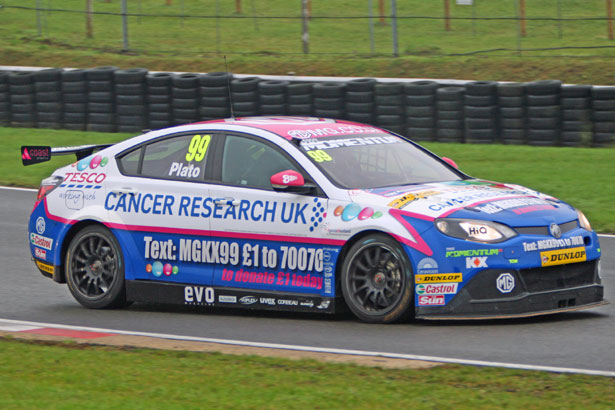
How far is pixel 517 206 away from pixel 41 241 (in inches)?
164

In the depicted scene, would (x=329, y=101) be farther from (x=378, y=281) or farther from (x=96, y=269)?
(x=378, y=281)

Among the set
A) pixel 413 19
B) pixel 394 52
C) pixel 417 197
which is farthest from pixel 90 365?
pixel 413 19

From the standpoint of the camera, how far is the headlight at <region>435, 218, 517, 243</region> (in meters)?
7.50

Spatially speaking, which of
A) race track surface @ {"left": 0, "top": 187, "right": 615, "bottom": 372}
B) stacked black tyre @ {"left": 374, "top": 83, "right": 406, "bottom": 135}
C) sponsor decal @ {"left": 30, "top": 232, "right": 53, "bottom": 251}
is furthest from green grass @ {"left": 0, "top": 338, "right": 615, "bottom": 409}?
stacked black tyre @ {"left": 374, "top": 83, "right": 406, "bottom": 135}

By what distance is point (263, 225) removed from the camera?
27.1 feet

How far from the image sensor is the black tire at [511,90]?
60.5ft

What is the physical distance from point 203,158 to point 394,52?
1962 centimetres

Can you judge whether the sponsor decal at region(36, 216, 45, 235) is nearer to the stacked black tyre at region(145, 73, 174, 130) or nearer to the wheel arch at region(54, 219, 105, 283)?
the wheel arch at region(54, 219, 105, 283)

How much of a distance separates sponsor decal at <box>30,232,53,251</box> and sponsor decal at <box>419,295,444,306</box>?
3.52 meters

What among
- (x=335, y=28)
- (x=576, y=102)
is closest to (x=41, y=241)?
(x=576, y=102)

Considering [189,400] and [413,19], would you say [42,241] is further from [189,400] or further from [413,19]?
[413,19]

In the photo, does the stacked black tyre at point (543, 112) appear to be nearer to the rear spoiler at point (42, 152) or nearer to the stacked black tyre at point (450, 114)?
the stacked black tyre at point (450, 114)

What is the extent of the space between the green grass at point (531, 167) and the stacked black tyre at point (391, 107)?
2.29 feet

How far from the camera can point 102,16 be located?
1355 inches
